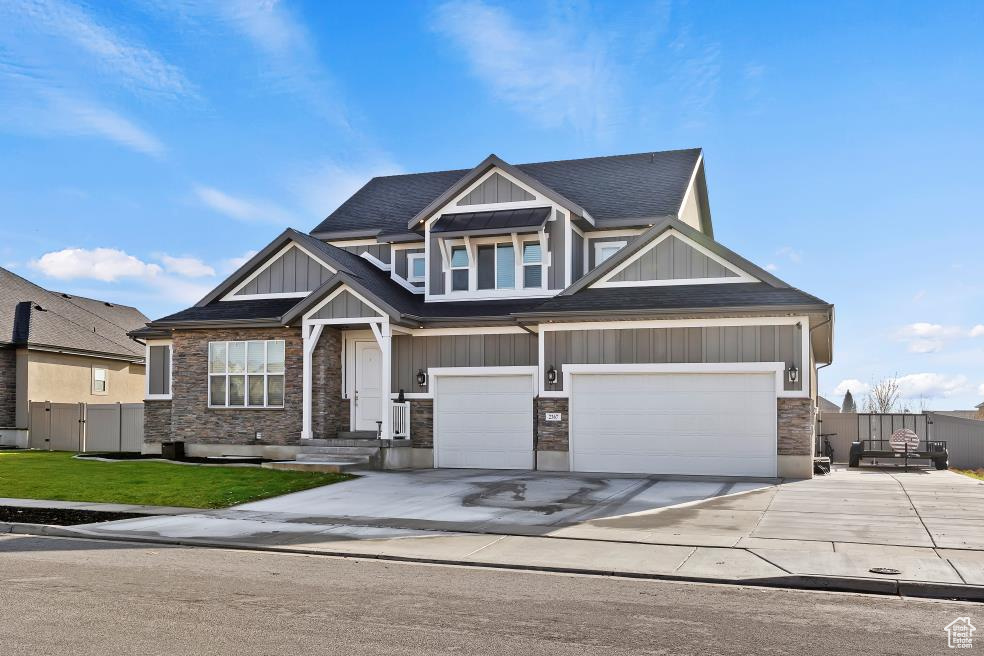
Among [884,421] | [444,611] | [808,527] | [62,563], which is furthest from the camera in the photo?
[884,421]

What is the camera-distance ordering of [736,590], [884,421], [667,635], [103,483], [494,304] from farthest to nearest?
[884,421], [494,304], [103,483], [736,590], [667,635]

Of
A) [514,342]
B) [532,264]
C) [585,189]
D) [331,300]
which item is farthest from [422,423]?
[585,189]

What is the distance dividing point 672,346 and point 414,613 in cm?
1255

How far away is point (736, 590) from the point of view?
874 centimetres

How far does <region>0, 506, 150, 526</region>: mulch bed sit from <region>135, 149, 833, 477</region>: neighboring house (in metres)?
7.68

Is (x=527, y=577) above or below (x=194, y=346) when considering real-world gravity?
below

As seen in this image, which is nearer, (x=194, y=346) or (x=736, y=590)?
(x=736, y=590)

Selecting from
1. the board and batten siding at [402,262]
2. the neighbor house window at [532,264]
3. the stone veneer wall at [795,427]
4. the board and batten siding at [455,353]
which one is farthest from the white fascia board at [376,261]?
the stone veneer wall at [795,427]

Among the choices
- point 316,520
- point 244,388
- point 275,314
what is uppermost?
point 275,314

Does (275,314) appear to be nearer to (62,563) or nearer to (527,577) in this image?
(62,563)

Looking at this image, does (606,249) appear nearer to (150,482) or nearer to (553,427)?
(553,427)

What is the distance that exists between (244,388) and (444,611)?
1674 centimetres

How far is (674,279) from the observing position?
20125 mm

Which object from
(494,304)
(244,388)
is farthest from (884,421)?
(244,388)
